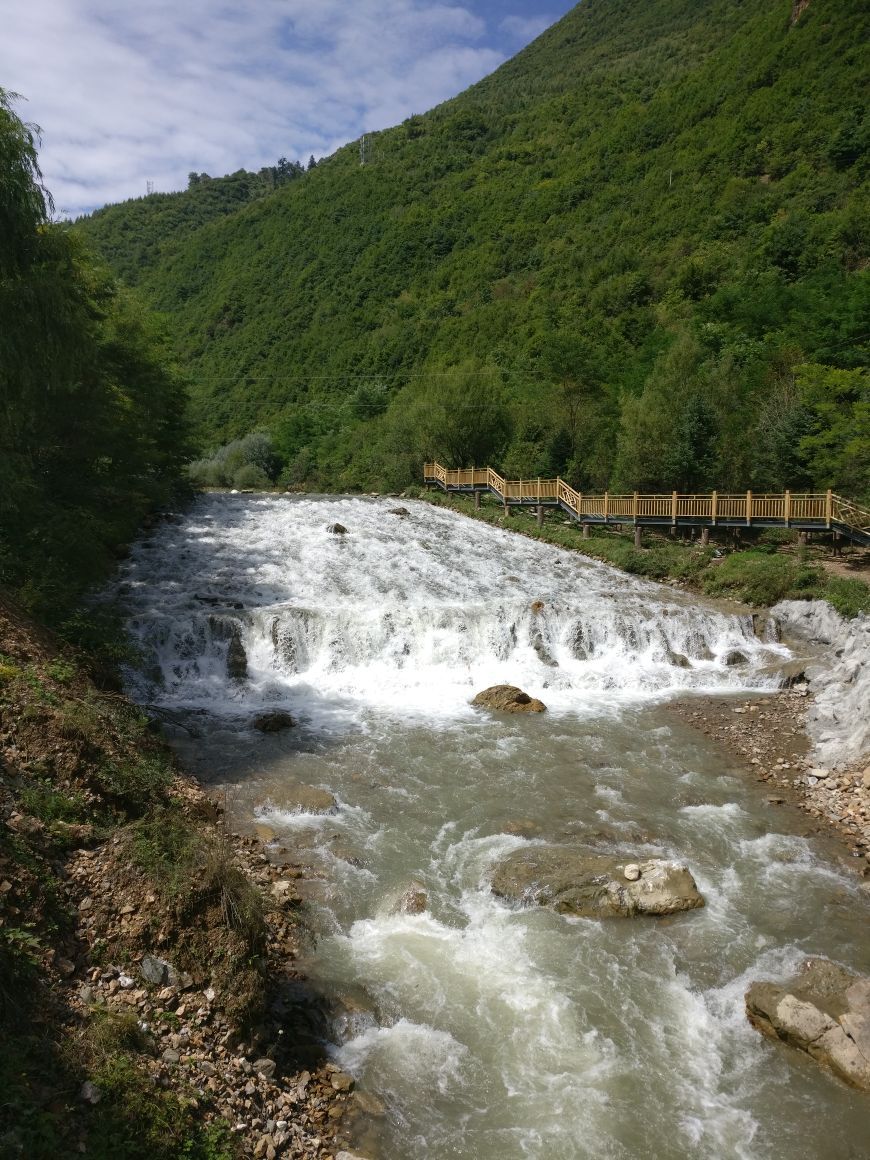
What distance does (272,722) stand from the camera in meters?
13.0

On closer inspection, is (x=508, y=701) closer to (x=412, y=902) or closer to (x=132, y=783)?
(x=412, y=902)

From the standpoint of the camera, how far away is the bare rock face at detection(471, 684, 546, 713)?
14.4 meters

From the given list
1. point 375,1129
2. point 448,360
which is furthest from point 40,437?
point 448,360

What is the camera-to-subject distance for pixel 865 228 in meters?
44.3

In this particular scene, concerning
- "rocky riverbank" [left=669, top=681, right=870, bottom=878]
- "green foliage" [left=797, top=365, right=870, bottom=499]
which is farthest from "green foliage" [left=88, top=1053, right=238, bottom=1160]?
"green foliage" [left=797, top=365, right=870, bottom=499]

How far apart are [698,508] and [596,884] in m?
19.2

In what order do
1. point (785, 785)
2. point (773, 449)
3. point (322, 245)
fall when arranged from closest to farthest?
point (785, 785) < point (773, 449) < point (322, 245)

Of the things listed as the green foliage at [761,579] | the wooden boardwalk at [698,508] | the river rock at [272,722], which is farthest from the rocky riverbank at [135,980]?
the wooden boardwalk at [698,508]

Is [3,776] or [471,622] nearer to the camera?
[3,776]

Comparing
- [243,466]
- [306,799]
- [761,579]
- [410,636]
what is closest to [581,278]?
[243,466]

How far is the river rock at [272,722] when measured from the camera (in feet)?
42.3

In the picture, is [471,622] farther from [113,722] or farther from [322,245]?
[322,245]

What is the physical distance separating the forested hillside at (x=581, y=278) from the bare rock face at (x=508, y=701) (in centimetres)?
1362

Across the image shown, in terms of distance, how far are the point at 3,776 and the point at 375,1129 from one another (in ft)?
15.0
